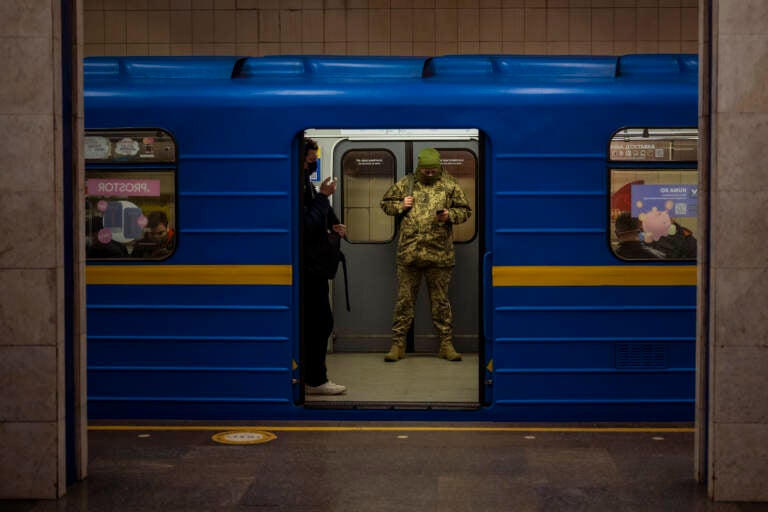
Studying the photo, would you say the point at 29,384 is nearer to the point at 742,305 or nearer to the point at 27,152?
the point at 27,152

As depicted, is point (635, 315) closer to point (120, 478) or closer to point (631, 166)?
point (631, 166)

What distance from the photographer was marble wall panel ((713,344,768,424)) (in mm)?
5520

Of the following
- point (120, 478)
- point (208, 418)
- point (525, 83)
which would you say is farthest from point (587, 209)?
Result: point (120, 478)

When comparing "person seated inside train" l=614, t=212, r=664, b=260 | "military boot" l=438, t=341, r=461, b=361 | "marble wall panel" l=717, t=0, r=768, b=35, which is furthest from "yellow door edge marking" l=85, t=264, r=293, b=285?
"marble wall panel" l=717, t=0, r=768, b=35

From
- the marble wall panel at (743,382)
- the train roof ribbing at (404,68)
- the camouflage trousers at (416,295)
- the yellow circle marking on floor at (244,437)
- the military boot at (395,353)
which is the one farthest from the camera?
the military boot at (395,353)

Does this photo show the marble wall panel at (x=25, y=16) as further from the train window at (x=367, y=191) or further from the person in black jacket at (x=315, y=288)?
the train window at (x=367, y=191)

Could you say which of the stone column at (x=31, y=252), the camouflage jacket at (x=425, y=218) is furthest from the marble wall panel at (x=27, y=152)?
the camouflage jacket at (x=425, y=218)

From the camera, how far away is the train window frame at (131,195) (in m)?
7.82

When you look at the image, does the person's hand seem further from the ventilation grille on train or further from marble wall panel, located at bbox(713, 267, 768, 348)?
marble wall panel, located at bbox(713, 267, 768, 348)

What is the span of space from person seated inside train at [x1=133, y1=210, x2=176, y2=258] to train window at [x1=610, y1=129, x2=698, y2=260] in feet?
10.2

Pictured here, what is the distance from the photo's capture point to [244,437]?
7.25 metres

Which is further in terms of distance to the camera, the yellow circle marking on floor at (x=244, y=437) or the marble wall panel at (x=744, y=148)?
the yellow circle marking on floor at (x=244, y=437)

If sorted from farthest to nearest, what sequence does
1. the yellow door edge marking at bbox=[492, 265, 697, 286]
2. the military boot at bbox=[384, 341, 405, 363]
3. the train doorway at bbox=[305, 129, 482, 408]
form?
the train doorway at bbox=[305, 129, 482, 408]
the military boot at bbox=[384, 341, 405, 363]
the yellow door edge marking at bbox=[492, 265, 697, 286]

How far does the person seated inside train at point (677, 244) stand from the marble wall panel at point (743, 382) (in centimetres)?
231
